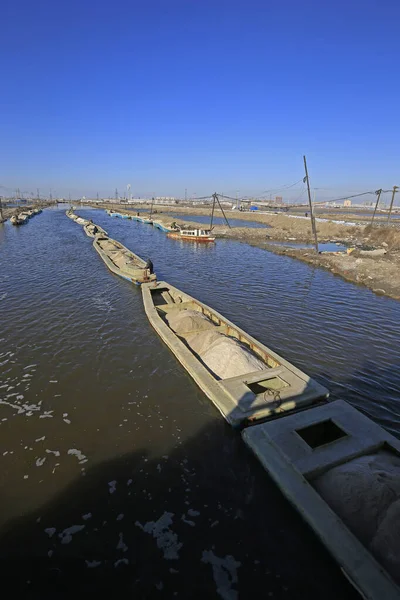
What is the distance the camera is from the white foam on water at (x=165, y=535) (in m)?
5.30

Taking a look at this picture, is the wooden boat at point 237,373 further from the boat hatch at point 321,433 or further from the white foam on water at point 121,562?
the white foam on water at point 121,562

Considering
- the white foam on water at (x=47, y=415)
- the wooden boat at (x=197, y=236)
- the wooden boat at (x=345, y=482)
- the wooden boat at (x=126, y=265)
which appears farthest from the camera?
the wooden boat at (x=197, y=236)

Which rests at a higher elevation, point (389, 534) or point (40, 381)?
point (389, 534)

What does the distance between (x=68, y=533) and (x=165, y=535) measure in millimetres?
1874

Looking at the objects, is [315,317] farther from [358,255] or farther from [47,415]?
[358,255]

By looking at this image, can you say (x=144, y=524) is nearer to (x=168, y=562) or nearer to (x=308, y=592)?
(x=168, y=562)

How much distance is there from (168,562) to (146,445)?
275 centimetres

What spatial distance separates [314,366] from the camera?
11641 millimetres

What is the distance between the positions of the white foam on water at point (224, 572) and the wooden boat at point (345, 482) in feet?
5.22

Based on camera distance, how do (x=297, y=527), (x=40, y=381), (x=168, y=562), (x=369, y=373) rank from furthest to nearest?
(x=369, y=373), (x=40, y=381), (x=297, y=527), (x=168, y=562)

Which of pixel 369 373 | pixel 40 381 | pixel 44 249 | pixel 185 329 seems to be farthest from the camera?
pixel 44 249

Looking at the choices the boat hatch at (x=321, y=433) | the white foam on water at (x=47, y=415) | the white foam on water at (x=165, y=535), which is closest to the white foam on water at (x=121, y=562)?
the white foam on water at (x=165, y=535)

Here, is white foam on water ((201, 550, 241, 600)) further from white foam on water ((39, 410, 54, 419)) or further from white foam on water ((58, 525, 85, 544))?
white foam on water ((39, 410, 54, 419))

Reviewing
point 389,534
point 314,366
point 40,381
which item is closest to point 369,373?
point 314,366
